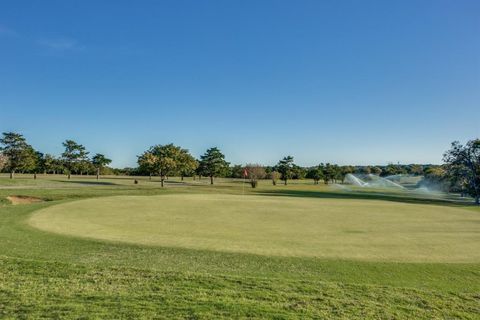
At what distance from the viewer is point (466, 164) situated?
49344mm

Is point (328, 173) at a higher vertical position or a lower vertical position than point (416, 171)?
lower

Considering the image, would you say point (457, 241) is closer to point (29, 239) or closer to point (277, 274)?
point (277, 274)

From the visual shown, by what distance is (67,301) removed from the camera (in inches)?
256

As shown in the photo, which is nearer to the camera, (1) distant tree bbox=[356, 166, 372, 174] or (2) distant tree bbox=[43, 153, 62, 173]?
(2) distant tree bbox=[43, 153, 62, 173]

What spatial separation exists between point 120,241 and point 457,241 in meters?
12.9

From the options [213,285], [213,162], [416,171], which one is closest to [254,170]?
[213,162]

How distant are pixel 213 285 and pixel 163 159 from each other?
60.8 metres

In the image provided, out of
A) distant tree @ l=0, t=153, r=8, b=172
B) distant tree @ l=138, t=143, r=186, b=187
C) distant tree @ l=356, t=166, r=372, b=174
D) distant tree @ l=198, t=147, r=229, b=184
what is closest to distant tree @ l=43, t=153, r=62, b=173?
distant tree @ l=0, t=153, r=8, b=172

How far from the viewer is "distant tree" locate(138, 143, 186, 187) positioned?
219 ft

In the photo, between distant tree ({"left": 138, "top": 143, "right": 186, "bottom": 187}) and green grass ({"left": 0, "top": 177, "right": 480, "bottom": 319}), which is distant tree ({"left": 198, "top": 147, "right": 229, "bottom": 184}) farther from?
green grass ({"left": 0, "top": 177, "right": 480, "bottom": 319})

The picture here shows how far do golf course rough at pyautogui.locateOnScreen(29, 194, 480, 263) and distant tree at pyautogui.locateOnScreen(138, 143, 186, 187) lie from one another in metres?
45.4

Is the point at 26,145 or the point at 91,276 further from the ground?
the point at 26,145

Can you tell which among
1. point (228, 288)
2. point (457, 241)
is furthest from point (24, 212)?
point (457, 241)

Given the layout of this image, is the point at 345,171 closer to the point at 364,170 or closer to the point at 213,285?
the point at 364,170
